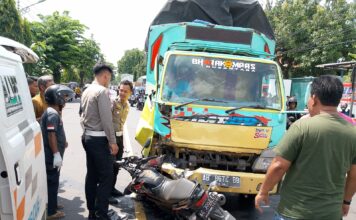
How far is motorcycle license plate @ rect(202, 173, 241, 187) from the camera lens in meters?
4.86

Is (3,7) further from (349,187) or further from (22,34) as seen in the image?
(349,187)

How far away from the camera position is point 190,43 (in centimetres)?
630

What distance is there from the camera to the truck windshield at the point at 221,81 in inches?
223

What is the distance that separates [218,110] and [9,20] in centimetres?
1621

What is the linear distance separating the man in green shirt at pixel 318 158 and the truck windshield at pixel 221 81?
2835mm

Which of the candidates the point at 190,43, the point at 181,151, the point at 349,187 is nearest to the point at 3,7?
the point at 190,43

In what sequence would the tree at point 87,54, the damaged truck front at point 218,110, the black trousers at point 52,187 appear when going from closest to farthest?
the black trousers at point 52,187
the damaged truck front at point 218,110
the tree at point 87,54

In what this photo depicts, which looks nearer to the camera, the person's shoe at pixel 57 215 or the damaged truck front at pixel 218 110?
the person's shoe at pixel 57 215

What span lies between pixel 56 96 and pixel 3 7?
1571 cm

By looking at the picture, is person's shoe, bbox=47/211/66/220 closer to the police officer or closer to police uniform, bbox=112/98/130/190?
the police officer

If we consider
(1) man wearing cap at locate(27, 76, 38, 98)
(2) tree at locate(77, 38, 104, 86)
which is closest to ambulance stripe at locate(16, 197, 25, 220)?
(1) man wearing cap at locate(27, 76, 38, 98)

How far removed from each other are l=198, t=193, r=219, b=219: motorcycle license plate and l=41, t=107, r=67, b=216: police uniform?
1.81 m

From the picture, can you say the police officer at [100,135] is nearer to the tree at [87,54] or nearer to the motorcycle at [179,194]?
the motorcycle at [179,194]

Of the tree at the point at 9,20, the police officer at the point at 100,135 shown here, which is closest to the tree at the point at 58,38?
the tree at the point at 9,20
